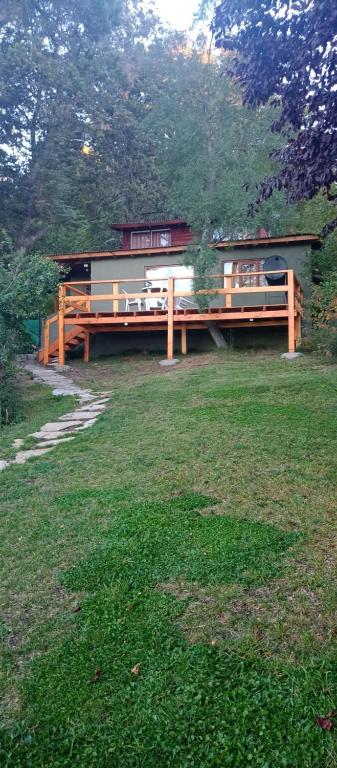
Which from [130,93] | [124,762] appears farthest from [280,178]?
[130,93]

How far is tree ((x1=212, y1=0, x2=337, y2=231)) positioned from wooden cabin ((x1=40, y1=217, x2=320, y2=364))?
7.46 m

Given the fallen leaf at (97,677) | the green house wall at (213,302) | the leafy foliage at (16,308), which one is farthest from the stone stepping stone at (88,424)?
the green house wall at (213,302)

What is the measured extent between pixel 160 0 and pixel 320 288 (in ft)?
75.0

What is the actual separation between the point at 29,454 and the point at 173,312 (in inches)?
285

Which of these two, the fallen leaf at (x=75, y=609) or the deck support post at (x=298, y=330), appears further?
the deck support post at (x=298, y=330)

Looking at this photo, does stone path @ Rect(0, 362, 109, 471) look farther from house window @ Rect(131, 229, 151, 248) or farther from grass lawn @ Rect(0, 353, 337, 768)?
house window @ Rect(131, 229, 151, 248)

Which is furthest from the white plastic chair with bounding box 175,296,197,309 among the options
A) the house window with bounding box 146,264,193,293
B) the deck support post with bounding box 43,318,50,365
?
the deck support post with bounding box 43,318,50,365

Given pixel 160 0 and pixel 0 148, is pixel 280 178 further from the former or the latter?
pixel 160 0

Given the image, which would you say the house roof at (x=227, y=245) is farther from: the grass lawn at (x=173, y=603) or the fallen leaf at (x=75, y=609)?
the fallen leaf at (x=75, y=609)

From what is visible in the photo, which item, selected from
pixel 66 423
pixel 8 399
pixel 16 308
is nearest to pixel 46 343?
pixel 16 308

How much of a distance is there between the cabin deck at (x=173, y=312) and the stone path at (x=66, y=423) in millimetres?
2772

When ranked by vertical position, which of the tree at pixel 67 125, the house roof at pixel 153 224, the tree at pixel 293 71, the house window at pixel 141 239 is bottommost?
the tree at pixel 293 71

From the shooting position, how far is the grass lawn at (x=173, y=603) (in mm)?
1986

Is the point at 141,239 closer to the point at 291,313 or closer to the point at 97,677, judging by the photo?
the point at 291,313
